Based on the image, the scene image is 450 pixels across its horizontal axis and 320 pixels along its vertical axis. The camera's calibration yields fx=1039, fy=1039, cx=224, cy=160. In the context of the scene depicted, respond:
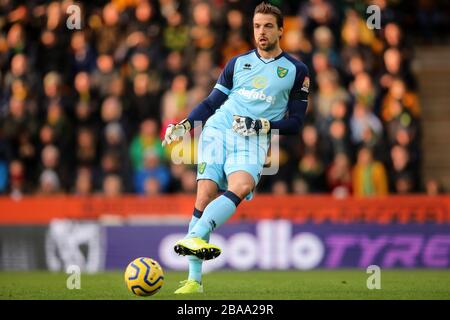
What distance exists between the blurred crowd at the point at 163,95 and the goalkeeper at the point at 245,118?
6918mm

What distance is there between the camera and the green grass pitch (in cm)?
1033

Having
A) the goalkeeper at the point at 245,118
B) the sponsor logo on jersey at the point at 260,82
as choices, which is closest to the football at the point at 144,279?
the goalkeeper at the point at 245,118

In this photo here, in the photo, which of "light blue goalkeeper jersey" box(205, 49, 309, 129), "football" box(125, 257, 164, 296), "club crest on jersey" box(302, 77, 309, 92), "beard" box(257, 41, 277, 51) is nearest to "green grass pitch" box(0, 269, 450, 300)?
"football" box(125, 257, 164, 296)

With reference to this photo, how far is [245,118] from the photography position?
1040 centimetres

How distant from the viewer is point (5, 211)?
17.5 metres

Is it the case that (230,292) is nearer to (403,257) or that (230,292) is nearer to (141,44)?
(403,257)

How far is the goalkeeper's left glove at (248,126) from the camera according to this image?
10359 millimetres

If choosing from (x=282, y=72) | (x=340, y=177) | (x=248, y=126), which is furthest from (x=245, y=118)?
(x=340, y=177)

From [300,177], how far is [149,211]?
8.89 feet

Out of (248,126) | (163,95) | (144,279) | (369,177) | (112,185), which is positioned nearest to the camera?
(144,279)

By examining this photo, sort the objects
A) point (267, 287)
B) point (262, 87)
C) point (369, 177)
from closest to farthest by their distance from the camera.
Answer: point (262, 87), point (267, 287), point (369, 177)

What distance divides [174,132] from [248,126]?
2.55 feet

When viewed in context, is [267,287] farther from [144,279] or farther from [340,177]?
[340,177]

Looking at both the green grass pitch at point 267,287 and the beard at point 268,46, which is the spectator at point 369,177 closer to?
the green grass pitch at point 267,287
